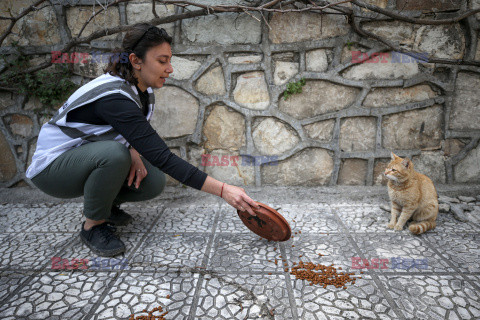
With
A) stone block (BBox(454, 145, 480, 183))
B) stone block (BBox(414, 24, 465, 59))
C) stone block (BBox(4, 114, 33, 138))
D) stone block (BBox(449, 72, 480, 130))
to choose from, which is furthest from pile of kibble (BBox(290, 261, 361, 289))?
stone block (BBox(4, 114, 33, 138))

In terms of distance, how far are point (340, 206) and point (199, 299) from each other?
162 cm

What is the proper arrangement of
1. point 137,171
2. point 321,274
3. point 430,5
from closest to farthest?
1. point 321,274
2. point 137,171
3. point 430,5

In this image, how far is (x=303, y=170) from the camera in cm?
301

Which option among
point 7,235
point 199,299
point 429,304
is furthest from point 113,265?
point 429,304

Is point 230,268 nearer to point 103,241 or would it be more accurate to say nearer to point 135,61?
point 103,241

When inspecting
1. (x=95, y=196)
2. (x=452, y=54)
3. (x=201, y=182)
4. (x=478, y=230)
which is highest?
(x=452, y=54)

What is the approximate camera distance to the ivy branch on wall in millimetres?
2568

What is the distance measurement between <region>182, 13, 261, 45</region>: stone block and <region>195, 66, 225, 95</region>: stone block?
0.85ft

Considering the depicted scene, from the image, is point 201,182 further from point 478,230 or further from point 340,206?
point 478,230

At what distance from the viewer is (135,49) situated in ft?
6.13

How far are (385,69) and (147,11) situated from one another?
218 cm

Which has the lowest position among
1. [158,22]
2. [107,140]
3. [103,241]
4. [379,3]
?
[103,241]

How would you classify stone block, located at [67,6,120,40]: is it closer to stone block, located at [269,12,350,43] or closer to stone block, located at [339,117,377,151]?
stone block, located at [269,12,350,43]

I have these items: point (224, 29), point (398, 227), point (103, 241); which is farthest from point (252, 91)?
point (103, 241)
